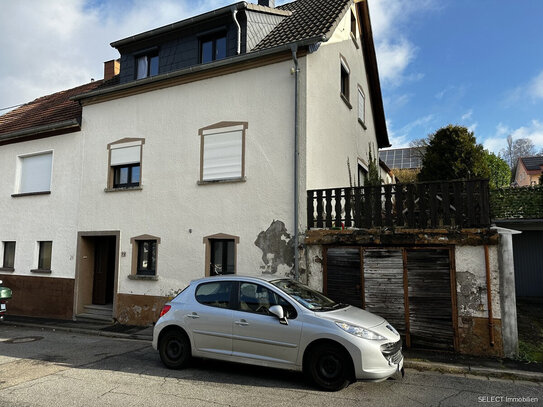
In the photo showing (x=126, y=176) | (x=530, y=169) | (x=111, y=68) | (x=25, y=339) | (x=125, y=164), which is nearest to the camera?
(x=25, y=339)

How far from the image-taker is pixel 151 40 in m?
12.2

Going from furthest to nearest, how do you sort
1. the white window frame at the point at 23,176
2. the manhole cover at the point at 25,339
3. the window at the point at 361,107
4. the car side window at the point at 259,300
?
the window at the point at 361,107, the white window frame at the point at 23,176, the manhole cover at the point at 25,339, the car side window at the point at 259,300

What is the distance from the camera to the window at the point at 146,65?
41.1ft

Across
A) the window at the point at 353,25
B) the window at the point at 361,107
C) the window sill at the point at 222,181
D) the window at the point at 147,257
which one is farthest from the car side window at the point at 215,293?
the window at the point at 353,25

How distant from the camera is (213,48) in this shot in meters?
11.6

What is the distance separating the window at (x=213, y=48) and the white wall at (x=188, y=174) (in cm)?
120

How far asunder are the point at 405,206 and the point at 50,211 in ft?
36.5

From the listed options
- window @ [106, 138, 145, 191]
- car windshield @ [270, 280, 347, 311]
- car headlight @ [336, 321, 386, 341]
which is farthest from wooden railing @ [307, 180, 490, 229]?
window @ [106, 138, 145, 191]

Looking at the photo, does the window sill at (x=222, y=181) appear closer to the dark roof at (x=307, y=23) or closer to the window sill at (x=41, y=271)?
the dark roof at (x=307, y=23)

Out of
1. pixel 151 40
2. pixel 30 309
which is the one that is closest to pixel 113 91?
pixel 151 40

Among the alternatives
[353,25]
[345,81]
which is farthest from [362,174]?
[353,25]

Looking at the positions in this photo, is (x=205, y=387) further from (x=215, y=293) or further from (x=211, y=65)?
(x=211, y=65)

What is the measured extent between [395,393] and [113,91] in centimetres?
1118

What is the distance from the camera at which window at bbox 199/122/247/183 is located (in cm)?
1008
